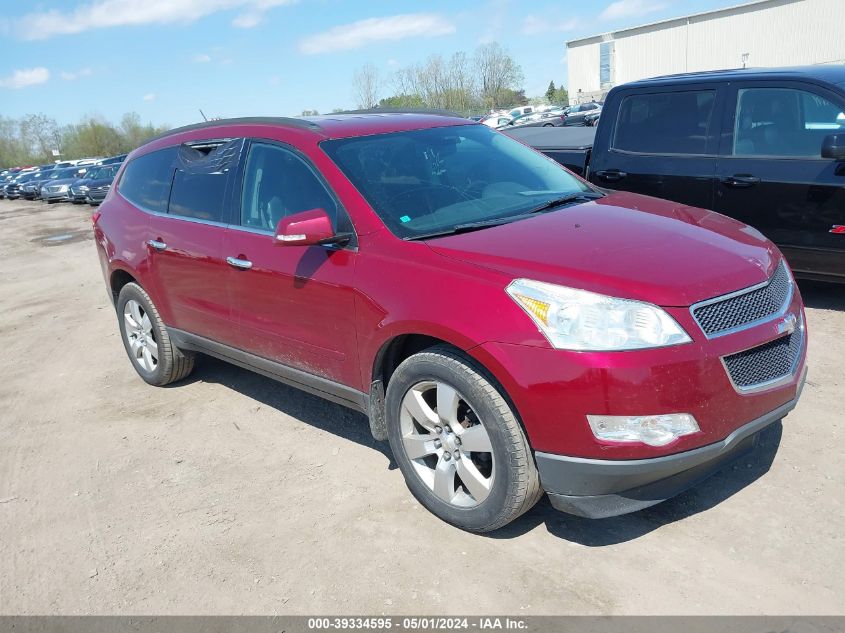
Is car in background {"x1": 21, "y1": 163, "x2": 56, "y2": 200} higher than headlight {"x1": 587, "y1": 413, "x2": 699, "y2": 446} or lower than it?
lower

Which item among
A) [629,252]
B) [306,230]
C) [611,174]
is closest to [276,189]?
[306,230]

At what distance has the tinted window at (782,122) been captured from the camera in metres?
5.42

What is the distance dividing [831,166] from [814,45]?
210 ft

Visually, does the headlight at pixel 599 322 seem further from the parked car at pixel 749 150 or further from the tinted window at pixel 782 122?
the tinted window at pixel 782 122

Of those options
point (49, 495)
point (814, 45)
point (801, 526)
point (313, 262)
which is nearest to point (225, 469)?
point (49, 495)

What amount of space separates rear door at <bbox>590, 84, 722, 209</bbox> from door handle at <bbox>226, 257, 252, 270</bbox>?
3.67 m

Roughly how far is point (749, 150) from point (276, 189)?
3858 millimetres

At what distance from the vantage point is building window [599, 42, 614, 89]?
71.2 m

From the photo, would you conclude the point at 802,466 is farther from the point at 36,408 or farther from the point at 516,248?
the point at 36,408

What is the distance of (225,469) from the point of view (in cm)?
419

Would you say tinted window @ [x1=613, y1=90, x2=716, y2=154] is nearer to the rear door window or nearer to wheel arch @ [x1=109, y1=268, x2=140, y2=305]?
the rear door window

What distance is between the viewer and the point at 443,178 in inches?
154

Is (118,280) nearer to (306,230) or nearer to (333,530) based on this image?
(306,230)

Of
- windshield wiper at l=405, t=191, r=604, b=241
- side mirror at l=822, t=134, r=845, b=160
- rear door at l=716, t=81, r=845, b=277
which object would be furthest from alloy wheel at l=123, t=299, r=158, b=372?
side mirror at l=822, t=134, r=845, b=160
